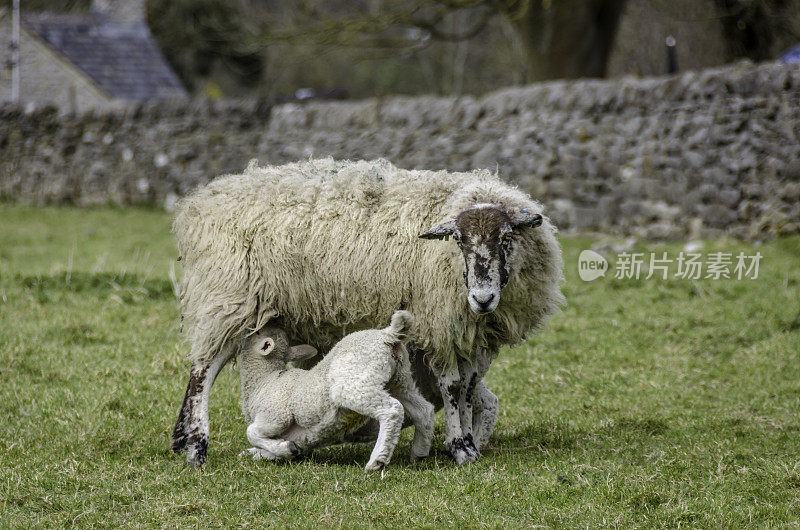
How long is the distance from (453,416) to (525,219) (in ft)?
4.08

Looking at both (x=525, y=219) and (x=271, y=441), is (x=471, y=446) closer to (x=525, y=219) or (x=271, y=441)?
(x=271, y=441)

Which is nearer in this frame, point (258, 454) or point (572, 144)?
point (258, 454)

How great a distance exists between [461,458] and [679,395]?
2337 millimetres

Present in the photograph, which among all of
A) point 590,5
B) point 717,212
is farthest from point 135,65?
point 717,212

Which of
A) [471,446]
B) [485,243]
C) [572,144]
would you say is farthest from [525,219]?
[572,144]

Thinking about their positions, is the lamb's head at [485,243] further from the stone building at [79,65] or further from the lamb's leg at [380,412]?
the stone building at [79,65]

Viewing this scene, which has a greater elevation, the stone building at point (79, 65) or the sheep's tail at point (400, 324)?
the stone building at point (79, 65)

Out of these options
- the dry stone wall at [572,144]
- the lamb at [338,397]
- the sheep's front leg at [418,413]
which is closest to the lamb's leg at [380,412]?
the lamb at [338,397]

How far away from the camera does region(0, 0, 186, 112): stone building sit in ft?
83.1

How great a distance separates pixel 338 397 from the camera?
4645 millimetres

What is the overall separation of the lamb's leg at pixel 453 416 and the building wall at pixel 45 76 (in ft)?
72.7

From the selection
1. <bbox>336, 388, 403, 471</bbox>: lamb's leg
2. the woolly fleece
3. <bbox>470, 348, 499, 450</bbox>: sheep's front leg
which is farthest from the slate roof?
<bbox>336, 388, 403, 471</bbox>: lamb's leg

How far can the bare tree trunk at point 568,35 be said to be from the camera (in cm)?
1385

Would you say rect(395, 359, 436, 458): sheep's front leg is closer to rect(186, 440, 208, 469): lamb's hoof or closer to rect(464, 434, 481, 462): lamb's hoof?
rect(464, 434, 481, 462): lamb's hoof
